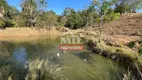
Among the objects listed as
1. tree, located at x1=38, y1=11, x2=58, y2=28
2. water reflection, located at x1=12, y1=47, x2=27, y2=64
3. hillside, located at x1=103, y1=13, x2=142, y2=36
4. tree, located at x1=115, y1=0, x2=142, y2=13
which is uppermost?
tree, located at x1=115, y1=0, x2=142, y2=13

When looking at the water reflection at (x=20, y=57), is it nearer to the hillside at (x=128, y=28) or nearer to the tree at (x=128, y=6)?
the hillside at (x=128, y=28)

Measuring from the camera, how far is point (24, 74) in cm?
416

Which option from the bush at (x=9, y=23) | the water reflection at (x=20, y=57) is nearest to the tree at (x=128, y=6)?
the bush at (x=9, y=23)

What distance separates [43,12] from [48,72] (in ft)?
116

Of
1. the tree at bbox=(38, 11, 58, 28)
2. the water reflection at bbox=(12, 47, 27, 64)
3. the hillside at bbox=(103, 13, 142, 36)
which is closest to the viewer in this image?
the water reflection at bbox=(12, 47, 27, 64)

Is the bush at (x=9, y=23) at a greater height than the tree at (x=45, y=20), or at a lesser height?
lesser

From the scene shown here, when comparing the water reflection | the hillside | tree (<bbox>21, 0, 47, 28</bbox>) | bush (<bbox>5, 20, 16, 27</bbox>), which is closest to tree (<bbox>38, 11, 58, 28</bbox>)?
tree (<bbox>21, 0, 47, 28</bbox>)

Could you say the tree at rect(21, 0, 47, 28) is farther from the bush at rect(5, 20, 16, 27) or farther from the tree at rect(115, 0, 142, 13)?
the tree at rect(115, 0, 142, 13)

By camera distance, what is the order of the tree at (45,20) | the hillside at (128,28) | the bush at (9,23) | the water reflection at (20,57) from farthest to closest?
1. the tree at (45,20)
2. the bush at (9,23)
3. the hillside at (128,28)
4. the water reflection at (20,57)

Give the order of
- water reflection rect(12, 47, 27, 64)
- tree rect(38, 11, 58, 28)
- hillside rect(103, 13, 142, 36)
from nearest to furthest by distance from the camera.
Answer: water reflection rect(12, 47, 27, 64), hillside rect(103, 13, 142, 36), tree rect(38, 11, 58, 28)

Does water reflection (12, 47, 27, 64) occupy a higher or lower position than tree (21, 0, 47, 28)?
lower

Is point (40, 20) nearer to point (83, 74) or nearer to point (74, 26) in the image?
point (74, 26)

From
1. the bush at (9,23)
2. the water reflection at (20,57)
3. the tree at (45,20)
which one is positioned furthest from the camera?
the tree at (45,20)

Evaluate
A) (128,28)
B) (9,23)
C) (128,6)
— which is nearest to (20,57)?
(128,28)
